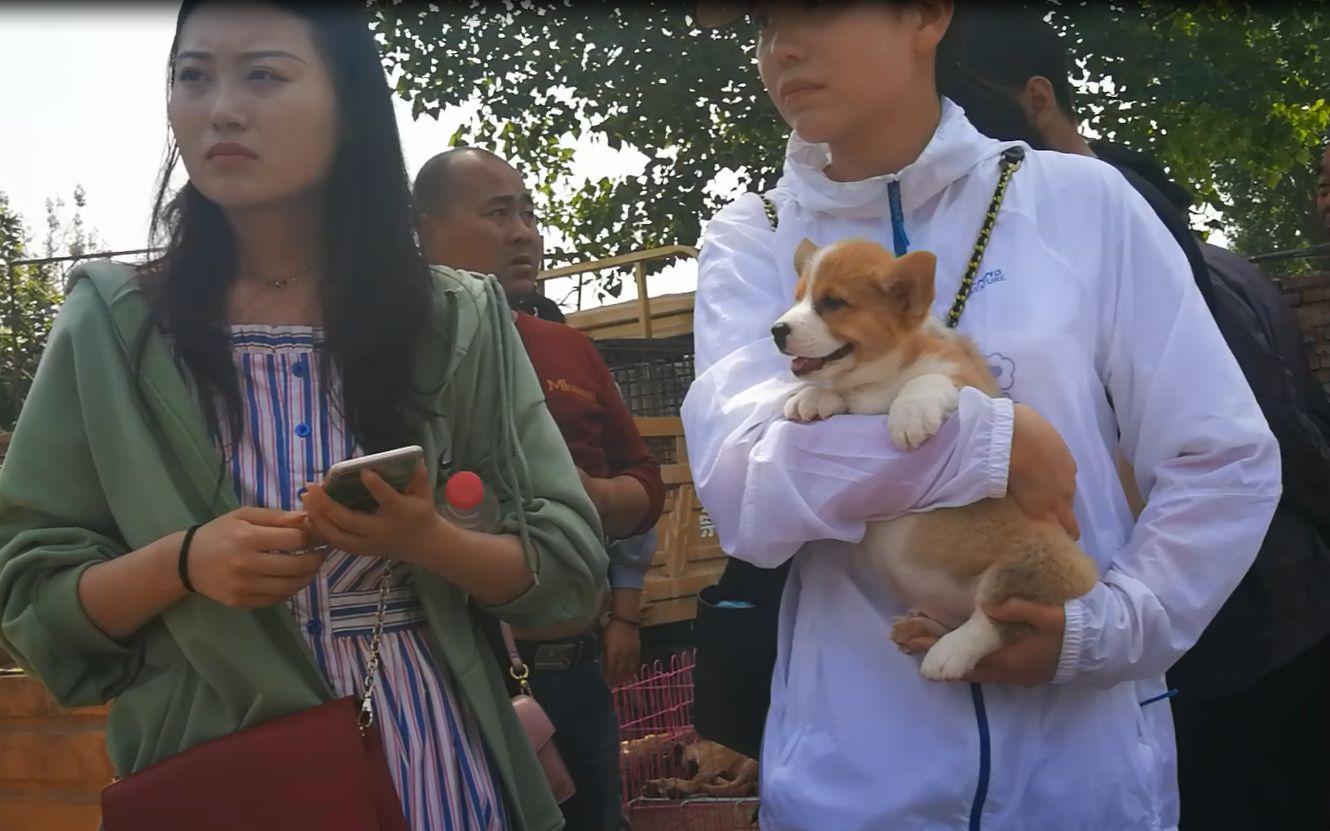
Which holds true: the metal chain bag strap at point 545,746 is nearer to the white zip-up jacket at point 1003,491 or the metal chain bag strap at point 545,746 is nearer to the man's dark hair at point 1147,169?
the white zip-up jacket at point 1003,491

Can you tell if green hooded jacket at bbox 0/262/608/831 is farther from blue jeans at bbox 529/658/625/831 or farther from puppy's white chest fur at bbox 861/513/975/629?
blue jeans at bbox 529/658/625/831

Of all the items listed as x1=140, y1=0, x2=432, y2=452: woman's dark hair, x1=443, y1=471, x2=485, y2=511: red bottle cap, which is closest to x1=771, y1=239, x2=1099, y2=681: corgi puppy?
x1=443, y1=471, x2=485, y2=511: red bottle cap

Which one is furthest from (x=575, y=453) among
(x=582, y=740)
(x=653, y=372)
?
(x=653, y=372)

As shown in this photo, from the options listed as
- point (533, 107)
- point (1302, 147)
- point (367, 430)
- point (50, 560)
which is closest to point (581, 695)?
point (367, 430)

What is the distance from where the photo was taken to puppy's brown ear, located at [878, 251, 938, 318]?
187cm

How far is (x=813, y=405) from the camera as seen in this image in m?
1.89

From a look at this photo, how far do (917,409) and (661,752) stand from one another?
13.4ft

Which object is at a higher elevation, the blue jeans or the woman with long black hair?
the woman with long black hair

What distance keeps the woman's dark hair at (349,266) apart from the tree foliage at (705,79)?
306 inches

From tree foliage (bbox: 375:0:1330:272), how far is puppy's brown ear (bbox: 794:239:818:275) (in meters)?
7.89

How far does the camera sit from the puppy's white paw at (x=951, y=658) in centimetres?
173

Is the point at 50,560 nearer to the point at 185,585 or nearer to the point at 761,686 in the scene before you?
the point at 185,585

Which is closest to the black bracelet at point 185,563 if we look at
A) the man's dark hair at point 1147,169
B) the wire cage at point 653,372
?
the man's dark hair at point 1147,169

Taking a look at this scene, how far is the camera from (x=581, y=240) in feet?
42.5
